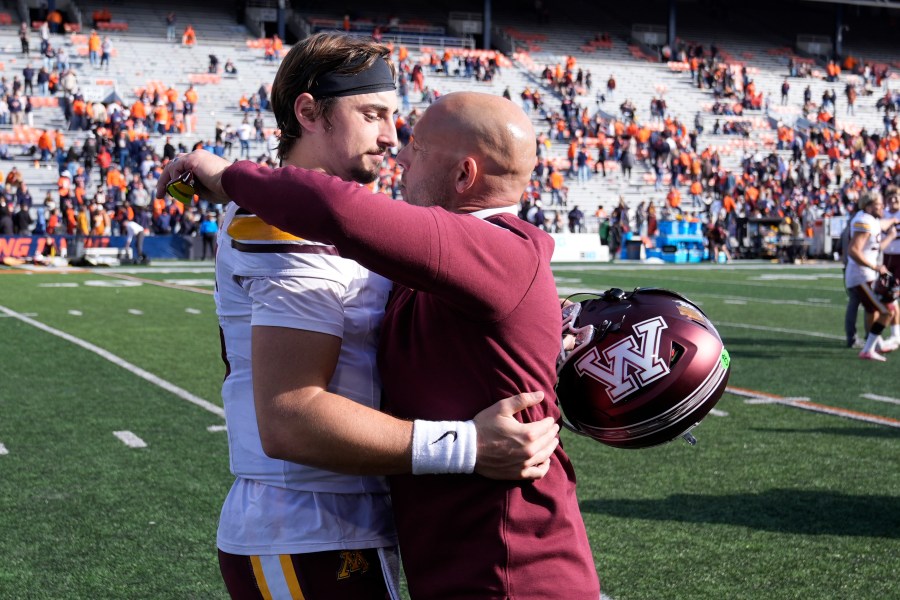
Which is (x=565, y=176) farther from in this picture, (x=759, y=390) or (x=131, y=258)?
(x=759, y=390)

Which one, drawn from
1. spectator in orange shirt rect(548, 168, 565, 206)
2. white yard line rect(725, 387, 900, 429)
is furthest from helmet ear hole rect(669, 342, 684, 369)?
spectator in orange shirt rect(548, 168, 565, 206)

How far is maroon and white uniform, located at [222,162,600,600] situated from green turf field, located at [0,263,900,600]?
115mm

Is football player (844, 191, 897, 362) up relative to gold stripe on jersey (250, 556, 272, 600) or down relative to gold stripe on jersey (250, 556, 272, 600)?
down

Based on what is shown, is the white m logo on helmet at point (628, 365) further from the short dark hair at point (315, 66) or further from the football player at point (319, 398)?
the short dark hair at point (315, 66)

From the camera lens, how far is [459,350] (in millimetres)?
1792

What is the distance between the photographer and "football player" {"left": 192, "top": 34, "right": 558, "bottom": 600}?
70.6 inches

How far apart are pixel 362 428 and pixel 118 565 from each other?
276cm

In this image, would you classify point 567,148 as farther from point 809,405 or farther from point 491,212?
point 491,212

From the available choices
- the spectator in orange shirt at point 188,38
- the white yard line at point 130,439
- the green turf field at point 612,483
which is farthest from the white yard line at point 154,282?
the spectator in orange shirt at point 188,38

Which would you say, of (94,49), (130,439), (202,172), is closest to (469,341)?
(202,172)

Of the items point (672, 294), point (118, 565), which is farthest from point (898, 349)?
point (672, 294)

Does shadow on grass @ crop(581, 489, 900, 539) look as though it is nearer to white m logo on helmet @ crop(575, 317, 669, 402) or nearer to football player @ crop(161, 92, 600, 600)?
white m logo on helmet @ crop(575, 317, 669, 402)

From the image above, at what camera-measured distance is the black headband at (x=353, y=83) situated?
6.63ft

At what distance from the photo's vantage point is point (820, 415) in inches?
288
